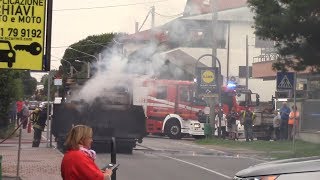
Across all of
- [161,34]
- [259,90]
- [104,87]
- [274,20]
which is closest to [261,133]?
[161,34]

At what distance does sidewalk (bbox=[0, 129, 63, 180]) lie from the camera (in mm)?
13933

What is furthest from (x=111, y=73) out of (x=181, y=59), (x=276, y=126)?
(x=276, y=126)

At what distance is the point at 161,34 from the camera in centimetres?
2653

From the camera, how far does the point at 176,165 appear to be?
58.2ft

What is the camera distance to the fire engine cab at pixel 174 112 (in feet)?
110

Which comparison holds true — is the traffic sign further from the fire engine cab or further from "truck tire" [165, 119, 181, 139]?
"truck tire" [165, 119, 181, 139]

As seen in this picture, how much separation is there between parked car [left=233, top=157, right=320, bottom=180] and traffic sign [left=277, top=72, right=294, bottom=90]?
1565 centimetres

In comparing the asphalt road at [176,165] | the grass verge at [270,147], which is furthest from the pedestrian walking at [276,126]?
the asphalt road at [176,165]

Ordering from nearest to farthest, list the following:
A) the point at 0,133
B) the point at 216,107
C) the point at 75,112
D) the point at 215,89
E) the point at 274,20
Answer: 1. the point at 75,112
2. the point at 274,20
3. the point at 0,133
4. the point at 215,89
5. the point at 216,107

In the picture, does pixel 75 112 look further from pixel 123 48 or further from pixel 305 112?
pixel 305 112

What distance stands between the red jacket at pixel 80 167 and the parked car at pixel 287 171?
1.44m

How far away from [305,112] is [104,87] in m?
14.1

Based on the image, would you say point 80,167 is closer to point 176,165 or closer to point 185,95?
point 176,165

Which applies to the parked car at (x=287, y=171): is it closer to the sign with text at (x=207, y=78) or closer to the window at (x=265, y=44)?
the window at (x=265, y=44)
